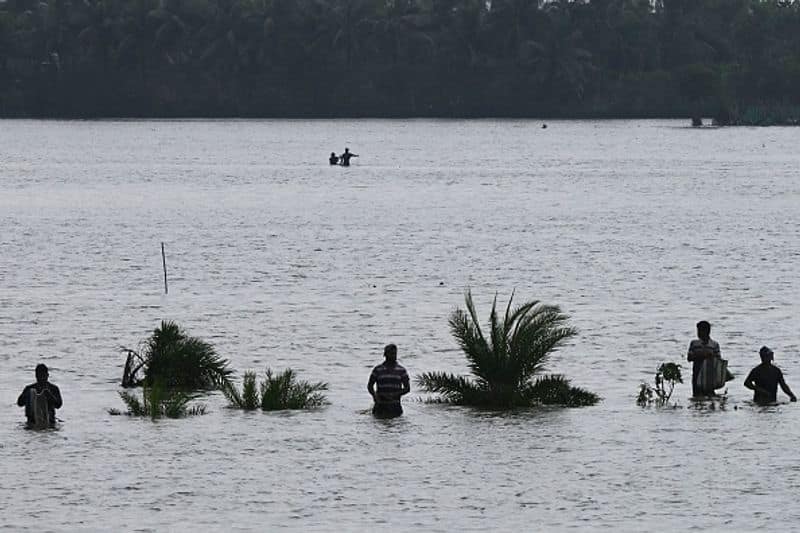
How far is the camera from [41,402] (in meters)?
28.8

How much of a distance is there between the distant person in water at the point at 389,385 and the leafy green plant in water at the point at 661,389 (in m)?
4.62

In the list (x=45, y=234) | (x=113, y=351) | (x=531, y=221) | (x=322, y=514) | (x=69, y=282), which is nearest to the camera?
(x=322, y=514)

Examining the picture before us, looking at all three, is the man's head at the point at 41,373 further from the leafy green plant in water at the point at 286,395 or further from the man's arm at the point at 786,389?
the man's arm at the point at 786,389

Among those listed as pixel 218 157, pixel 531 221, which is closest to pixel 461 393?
pixel 531 221

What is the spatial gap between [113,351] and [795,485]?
18428mm

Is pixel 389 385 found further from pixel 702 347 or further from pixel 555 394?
pixel 702 347

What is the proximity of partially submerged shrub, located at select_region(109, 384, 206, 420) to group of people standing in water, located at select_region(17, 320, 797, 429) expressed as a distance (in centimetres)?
140

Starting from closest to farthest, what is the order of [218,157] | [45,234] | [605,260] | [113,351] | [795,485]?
[795,485]
[113,351]
[605,260]
[45,234]
[218,157]

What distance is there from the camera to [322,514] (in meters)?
23.9

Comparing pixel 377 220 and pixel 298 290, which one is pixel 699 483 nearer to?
pixel 298 290

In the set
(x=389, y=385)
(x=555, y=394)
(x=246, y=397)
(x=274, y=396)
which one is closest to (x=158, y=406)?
(x=246, y=397)

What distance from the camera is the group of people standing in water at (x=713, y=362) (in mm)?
29969

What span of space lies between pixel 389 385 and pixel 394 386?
9 centimetres

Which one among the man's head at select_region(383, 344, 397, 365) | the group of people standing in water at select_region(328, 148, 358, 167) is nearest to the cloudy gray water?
the man's head at select_region(383, 344, 397, 365)
